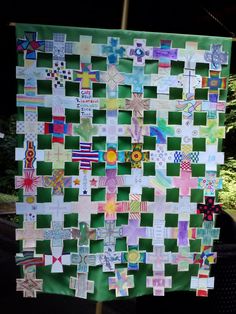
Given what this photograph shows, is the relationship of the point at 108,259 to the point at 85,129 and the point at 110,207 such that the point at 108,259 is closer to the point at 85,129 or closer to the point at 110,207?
the point at 110,207

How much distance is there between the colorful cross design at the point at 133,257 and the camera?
1968mm

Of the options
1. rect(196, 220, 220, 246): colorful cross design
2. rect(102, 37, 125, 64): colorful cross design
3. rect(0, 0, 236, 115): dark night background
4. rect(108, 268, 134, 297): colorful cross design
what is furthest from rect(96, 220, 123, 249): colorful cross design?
rect(0, 0, 236, 115): dark night background

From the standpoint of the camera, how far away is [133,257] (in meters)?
1.97

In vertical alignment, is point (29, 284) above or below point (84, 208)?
below

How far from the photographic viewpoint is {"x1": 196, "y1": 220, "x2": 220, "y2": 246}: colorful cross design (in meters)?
2.02

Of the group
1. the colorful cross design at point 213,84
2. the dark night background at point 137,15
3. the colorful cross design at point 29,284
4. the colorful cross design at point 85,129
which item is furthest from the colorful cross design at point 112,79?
the dark night background at point 137,15

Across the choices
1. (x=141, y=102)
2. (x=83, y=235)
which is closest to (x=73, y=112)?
(x=141, y=102)

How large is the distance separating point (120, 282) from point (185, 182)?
1.85 ft

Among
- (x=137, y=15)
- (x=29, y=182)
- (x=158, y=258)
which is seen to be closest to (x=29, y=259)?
(x=29, y=182)

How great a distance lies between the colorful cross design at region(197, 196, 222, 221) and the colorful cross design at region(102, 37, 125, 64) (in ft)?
2.58

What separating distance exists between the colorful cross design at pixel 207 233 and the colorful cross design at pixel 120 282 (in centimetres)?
40

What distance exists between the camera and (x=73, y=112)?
6.25 ft

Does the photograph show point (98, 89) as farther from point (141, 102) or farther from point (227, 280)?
point (227, 280)

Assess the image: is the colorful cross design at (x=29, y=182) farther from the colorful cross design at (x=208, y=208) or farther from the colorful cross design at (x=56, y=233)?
the colorful cross design at (x=208, y=208)
